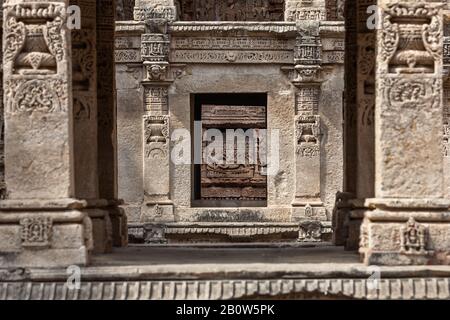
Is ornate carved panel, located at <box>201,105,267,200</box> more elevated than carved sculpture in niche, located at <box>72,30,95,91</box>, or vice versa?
carved sculpture in niche, located at <box>72,30,95,91</box>

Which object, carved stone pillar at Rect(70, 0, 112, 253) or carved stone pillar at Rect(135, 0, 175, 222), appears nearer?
carved stone pillar at Rect(70, 0, 112, 253)

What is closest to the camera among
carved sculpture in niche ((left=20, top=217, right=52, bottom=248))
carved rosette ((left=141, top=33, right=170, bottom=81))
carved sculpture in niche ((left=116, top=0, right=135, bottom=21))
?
carved sculpture in niche ((left=20, top=217, right=52, bottom=248))

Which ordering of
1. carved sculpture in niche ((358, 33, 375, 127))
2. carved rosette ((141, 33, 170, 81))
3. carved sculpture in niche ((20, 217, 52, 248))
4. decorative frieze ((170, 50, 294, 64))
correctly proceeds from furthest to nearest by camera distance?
decorative frieze ((170, 50, 294, 64)) < carved rosette ((141, 33, 170, 81)) < carved sculpture in niche ((358, 33, 375, 127)) < carved sculpture in niche ((20, 217, 52, 248))

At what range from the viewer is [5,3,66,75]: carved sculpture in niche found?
6.53 meters

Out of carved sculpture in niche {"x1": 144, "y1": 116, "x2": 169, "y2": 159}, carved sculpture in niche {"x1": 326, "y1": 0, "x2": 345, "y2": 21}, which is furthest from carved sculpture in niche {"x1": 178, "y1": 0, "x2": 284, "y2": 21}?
carved sculpture in niche {"x1": 144, "y1": 116, "x2": 169, "y2": 159}

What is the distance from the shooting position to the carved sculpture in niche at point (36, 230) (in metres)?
6.37

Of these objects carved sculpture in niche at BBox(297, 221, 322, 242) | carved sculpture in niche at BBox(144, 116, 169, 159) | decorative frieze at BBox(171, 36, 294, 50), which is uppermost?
decorative frieze at BBox(171, 36, 294, 50)

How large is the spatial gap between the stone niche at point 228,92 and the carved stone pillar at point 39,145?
813 cm

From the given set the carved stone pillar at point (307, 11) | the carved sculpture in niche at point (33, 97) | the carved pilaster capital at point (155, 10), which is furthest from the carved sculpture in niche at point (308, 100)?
the carved sculpture in niche at point (33, 97)

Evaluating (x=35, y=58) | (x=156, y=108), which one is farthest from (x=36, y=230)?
(x=156, y=108)

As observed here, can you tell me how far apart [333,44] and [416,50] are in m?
8.36

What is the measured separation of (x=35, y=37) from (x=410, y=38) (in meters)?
2.68

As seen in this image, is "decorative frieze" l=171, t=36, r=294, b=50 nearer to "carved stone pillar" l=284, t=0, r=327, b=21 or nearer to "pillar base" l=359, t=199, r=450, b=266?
"carved stone pillar" l=284, t=0, r=327, b=21

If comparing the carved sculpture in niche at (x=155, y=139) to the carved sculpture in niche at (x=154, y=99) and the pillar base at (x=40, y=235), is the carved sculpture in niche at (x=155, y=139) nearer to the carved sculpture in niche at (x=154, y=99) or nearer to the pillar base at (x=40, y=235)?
the carved sculpture in niche at (x=154, y=99)
